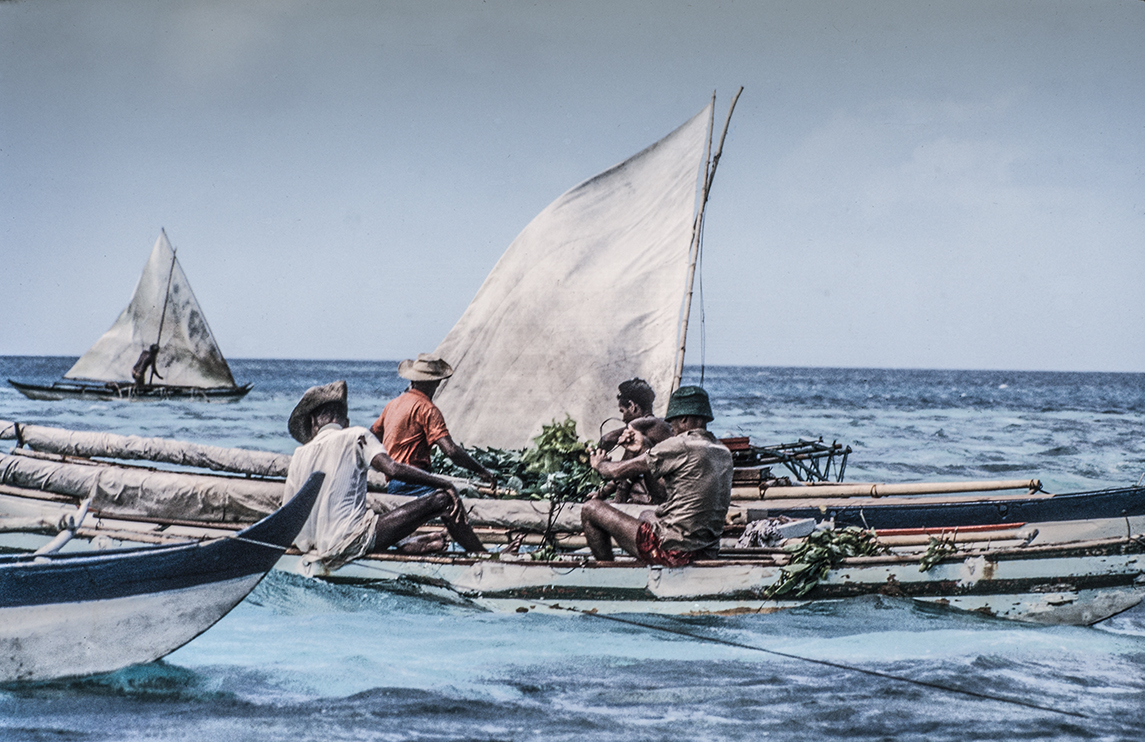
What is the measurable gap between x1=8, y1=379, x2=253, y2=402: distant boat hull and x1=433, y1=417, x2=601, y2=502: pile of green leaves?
26.9 meters

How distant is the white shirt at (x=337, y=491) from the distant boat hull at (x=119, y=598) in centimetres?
73

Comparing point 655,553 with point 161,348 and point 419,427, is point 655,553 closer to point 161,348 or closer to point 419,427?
point 419,427

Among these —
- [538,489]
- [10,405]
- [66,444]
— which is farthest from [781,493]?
[10,405]

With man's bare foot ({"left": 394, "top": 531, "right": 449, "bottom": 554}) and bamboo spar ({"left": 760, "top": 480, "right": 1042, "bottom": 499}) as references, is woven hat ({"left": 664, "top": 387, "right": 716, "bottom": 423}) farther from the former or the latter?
bamboo spar ({"left": 760, "top": 480, "right": 1042, "bottom": 499})

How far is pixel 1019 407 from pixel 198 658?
175 ft

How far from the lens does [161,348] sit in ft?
109

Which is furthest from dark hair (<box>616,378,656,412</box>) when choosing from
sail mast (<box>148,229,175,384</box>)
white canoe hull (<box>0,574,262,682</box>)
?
sail mast (<box>148,229,175,384</box>)

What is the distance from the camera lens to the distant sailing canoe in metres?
32.3

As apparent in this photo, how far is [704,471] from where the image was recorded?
641 centimetres

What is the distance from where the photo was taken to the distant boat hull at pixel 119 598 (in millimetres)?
4973

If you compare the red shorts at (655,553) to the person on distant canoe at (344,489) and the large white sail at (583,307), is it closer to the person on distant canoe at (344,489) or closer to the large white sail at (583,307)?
the person on distant canoe at (344,489)

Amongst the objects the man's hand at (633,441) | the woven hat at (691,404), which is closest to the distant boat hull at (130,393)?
the man's hand at (633,441)

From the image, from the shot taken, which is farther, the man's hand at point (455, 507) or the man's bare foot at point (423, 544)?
the man's bare foot at point (423, 544)

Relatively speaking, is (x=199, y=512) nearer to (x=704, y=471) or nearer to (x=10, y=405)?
(x=704, y=471)
